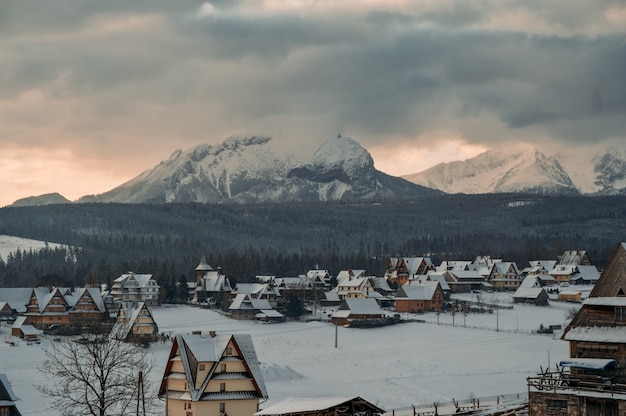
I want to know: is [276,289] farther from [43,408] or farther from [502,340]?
[43,408]

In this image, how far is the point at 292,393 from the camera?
81.6 meters

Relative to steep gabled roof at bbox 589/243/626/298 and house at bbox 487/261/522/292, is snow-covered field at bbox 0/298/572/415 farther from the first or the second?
house at bbox 487/261/522/292

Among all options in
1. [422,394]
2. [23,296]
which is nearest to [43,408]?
[422,394]

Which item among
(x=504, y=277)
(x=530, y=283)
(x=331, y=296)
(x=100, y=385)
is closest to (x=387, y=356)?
(x=100, y=385)

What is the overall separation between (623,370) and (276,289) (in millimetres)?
121379

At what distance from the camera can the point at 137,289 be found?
530 ft

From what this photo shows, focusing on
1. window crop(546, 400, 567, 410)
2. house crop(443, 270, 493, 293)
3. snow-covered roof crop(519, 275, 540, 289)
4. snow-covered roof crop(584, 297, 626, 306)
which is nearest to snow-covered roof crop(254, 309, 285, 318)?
house crop(443, 270, 493, 293)

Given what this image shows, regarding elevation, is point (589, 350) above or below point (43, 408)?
above

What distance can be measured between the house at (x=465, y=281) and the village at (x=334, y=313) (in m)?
0.20

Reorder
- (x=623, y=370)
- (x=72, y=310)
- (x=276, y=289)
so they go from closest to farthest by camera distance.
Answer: (x=623, y=370)
(x=72, y=310)
(x=276, y=289)

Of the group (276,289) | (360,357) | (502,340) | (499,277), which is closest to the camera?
(360,357)

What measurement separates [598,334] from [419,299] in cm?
10411

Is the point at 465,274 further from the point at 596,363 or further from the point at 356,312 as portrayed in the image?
the point at 596,363

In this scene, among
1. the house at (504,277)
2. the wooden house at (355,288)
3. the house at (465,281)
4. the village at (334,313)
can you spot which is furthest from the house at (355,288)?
the house at (504,277)
